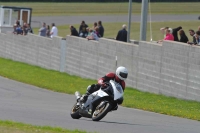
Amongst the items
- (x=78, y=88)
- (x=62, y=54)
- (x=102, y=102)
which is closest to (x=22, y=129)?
(x=102, y=102)

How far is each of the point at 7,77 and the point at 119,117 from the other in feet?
44.7

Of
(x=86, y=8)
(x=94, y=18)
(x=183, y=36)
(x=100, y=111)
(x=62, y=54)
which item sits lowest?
(x=100, y=111)

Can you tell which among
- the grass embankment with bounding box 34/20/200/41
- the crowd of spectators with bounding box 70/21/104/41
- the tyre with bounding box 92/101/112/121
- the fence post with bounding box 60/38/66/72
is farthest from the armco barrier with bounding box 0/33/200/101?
the grass embankment with bounding box 34/20/200/41

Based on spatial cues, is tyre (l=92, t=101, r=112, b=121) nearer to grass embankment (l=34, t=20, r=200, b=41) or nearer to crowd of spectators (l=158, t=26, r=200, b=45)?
crowd of spectators (l=158, t=26, r=200, b=45)

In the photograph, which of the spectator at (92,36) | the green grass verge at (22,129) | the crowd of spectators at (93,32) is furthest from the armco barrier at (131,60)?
the green grass verge at (22,129)

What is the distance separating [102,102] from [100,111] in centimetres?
22

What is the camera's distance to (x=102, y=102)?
48.8 ft

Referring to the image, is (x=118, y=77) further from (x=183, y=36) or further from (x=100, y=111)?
(x=183, y=36)

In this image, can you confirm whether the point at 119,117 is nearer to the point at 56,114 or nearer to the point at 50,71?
the point at 56,114

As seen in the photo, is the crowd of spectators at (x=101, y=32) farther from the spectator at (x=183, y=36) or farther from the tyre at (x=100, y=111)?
the tyre at (x=100, y=111)

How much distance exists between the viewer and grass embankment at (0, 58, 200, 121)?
1916 centimetres

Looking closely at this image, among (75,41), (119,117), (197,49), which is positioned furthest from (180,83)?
(75,41)

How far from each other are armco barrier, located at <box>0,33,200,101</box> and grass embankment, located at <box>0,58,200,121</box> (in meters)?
0.40

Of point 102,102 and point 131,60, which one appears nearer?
point 102,102
